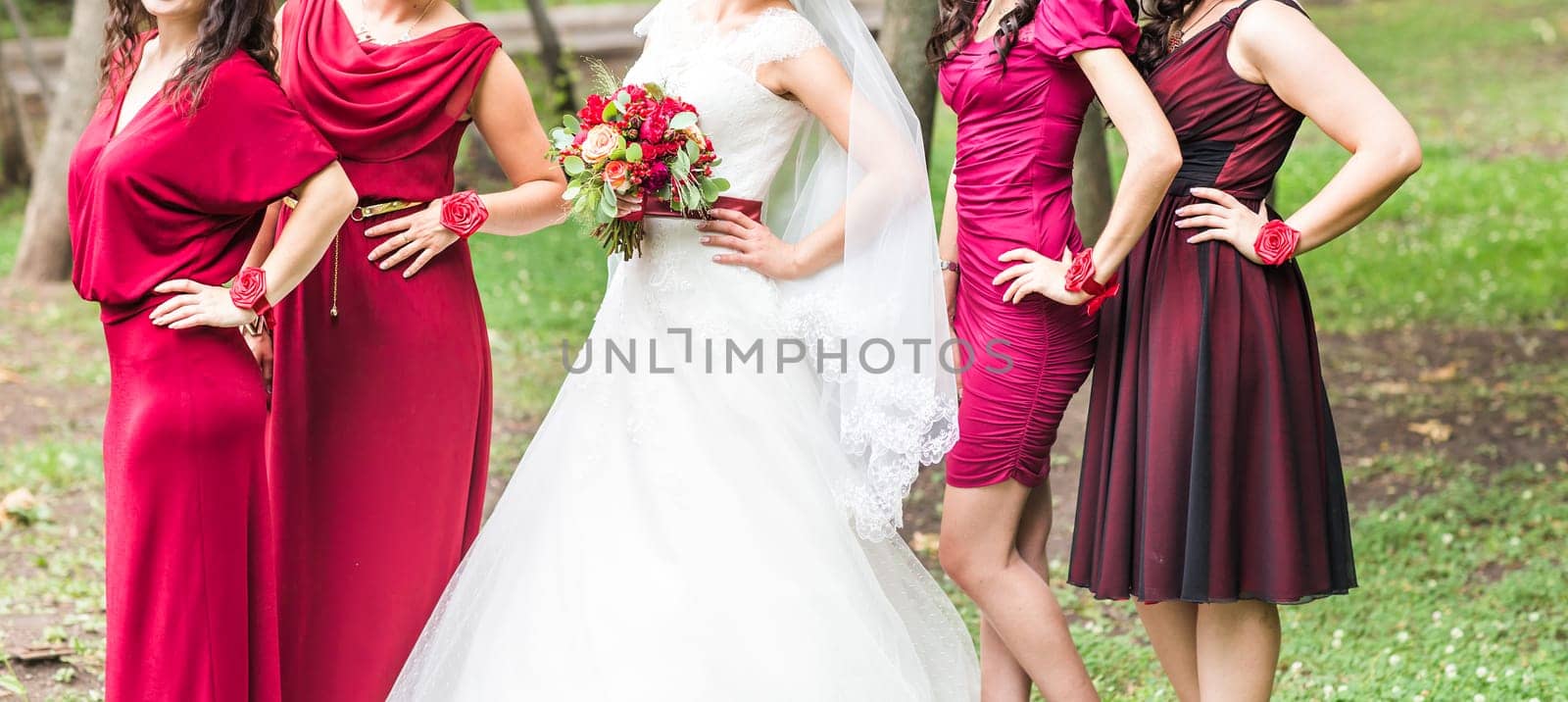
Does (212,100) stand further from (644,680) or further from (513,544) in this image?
(644,680)

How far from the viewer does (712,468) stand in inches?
146

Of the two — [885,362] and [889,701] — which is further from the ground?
[885,362]

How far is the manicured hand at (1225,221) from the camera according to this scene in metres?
3.31

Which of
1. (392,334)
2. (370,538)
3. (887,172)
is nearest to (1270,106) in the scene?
(887,172)

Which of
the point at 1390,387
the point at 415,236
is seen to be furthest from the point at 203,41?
the point at 1390,387

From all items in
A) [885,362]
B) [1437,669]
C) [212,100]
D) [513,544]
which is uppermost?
[212,100]

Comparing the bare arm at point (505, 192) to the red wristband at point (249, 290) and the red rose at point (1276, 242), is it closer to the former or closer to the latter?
the red wristband at point (249, 290)

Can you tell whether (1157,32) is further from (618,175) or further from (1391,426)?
(1391,426)

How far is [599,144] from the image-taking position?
356cm

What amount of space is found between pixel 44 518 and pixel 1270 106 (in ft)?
18.7

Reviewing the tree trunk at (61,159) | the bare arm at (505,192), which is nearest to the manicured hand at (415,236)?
the bare arm at (505,192)

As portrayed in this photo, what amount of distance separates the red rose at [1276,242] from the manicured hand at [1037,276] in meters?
0.40

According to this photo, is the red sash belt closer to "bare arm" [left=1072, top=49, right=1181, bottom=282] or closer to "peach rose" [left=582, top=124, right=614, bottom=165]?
"peach rose" [left=582, top=124, right=614, bottom=165]

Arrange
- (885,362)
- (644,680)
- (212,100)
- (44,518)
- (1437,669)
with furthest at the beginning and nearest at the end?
(44,518), (1437,669), (885,362), (644,680), (212,100)
